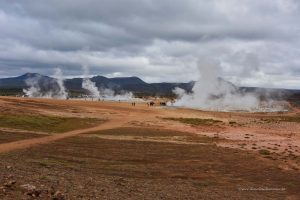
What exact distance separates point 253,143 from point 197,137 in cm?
497

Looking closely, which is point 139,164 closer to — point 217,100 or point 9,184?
point 9,184

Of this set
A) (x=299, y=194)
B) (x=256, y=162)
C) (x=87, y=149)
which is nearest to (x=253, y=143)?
(x=256, y=162)

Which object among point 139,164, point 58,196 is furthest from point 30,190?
point 139,164

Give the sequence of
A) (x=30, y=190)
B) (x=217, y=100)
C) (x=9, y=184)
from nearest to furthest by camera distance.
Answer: (x=30, y=190) < (x=9, y=184) < (x=217, y=100)

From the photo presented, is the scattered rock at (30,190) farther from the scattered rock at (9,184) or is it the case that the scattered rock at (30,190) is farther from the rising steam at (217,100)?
the rising steam at (217,100)

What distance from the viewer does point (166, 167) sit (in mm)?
22875

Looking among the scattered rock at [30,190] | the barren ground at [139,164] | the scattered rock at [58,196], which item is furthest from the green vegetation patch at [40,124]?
the scattered rock at [58,196]

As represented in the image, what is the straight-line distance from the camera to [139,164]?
75.5 ft

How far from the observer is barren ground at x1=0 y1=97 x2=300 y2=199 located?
47.9 feet

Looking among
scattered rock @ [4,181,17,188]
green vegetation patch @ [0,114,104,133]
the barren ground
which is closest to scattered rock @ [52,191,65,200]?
the barren ground

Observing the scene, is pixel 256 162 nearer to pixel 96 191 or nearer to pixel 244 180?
pixel 244 180

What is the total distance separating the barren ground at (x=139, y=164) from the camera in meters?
14.6

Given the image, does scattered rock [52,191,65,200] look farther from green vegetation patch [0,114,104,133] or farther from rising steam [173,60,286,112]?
rising steam [173,60,286,112]

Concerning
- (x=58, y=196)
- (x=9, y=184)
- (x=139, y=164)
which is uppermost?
(x=9, y=184)
